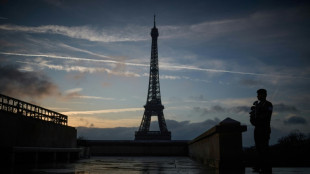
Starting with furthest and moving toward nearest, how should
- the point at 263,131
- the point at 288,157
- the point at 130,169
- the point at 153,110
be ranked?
the point at 153,110 < the point at 288,157 < the point at 130,169 < the point at 263,131

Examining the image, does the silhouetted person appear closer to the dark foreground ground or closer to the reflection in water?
the dark foreground ground

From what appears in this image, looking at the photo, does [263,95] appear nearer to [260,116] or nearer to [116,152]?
[260,116]

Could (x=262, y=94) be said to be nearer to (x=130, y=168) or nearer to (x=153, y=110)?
(x=130, y=168)

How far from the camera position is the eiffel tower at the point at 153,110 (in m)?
75.1

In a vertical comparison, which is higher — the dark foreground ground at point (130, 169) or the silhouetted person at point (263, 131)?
the silhouetted person at point (263, 131)

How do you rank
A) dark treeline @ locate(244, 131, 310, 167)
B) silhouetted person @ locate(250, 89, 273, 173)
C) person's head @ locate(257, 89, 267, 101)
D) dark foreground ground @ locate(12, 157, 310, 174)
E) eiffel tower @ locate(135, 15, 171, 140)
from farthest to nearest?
1. eiffel tower @ locate(135, 15, 171, 140)
2. dark treeline @ locate(244, 131, 310, 167)
3. dark foreground ground @ locate(12, 157, 310, 174)
4. person's head @ locate(257, 89, 267, 101)
5. silhouetted person @ locate(250, 89, 273, 173)

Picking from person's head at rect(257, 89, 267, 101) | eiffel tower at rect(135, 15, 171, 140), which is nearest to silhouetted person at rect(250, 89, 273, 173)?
person's head at rect(257, 89, 267, 101)

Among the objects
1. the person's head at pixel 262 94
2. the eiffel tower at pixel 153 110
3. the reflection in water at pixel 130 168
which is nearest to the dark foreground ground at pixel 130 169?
the reflection in water at pixel 130 168

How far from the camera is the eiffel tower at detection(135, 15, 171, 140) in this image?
7506cm

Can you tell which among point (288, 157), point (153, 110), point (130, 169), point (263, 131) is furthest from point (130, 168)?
point (153, 110)

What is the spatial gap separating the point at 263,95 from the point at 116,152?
900 inches

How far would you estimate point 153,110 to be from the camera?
78375 millimetres

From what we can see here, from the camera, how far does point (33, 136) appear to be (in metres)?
13.0

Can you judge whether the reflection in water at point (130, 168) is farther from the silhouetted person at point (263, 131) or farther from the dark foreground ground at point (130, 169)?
the silhouetted person at point (263, 131)
